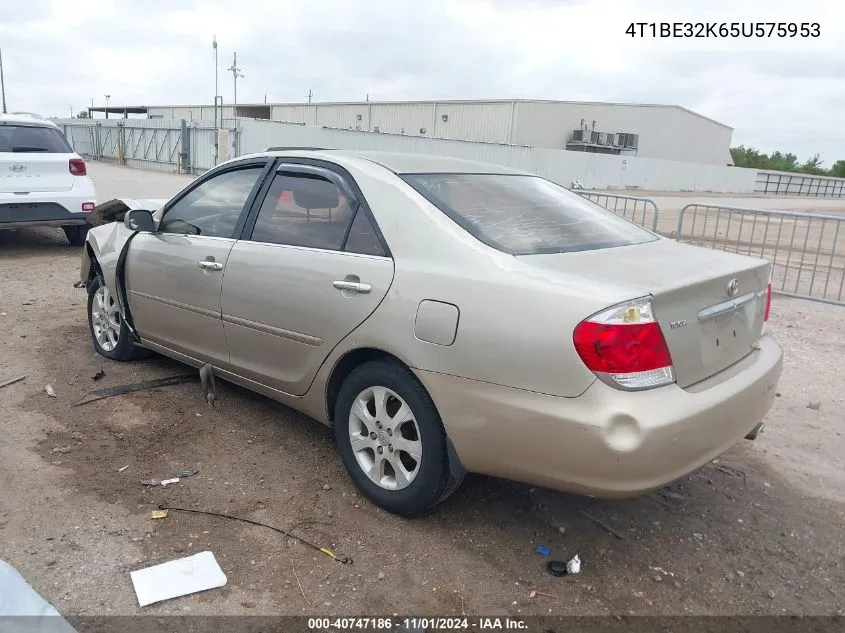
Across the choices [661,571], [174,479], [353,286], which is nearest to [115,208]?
[174,479]

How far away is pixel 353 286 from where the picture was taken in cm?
320

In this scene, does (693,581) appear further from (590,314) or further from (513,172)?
(513,172)

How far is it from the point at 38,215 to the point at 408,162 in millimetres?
7132

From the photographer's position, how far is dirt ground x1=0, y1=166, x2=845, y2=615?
2.73 metres

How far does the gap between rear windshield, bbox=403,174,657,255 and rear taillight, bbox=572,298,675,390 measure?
55 centimetres

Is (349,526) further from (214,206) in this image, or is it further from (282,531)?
(214,206)

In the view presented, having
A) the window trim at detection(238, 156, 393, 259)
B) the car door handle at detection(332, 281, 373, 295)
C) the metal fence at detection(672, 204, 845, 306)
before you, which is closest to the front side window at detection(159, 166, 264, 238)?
the window trim at detection(238, 156, 393, 259)

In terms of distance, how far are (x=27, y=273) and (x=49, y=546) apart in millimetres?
6428

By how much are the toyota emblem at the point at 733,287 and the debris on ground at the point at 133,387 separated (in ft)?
11.6

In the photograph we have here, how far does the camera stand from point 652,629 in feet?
8.51

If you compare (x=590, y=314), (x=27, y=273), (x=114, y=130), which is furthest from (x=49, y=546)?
(x=114, y=130)

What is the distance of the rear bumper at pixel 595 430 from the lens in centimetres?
252

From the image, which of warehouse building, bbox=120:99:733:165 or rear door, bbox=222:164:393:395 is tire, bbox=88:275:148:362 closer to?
rear door, bbox=222:164:393:395

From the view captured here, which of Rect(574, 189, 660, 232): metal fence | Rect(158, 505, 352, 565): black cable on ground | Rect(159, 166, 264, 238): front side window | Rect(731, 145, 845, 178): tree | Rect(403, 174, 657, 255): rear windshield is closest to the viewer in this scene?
Rect(158, 505, 352, 565): black cable on ground
